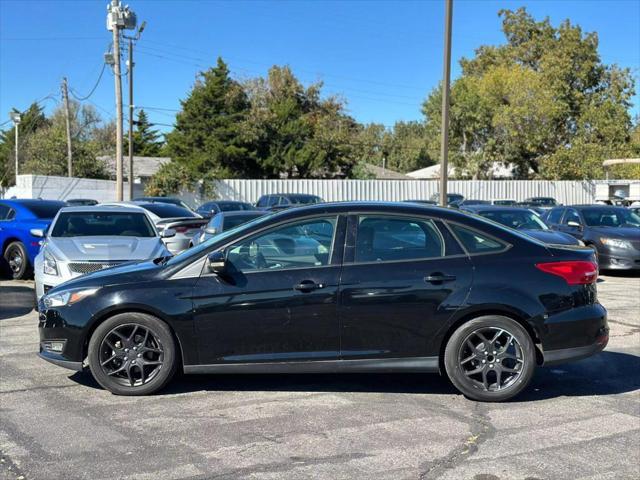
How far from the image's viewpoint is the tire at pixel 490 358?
17.3 ft

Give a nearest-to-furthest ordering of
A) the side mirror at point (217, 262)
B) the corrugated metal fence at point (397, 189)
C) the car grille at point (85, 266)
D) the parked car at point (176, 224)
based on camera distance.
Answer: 1. the side mirror at point (217, 262)
2. the car grille at point (85, 266)
3. the parked car at point (176, 224)
4. the corrugated metal fence at point (397, 189)

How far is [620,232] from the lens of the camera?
13.9 metres

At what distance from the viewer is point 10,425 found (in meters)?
4.73

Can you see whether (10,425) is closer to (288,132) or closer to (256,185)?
(256,185)

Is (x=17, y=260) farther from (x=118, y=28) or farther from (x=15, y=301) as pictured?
(x=118, y=28)

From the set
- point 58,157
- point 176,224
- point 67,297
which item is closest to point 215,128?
point 58,157

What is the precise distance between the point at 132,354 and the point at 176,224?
861 centimetres

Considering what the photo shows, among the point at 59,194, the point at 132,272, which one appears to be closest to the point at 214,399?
the point at 132,272

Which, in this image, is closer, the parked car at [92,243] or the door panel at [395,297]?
the door panel at [395,297]

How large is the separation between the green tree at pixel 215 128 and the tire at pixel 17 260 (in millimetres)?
31172

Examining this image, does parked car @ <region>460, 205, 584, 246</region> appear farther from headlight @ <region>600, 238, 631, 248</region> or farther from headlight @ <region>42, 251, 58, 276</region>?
headlight @ <region>42, 251, 58, 276</region>

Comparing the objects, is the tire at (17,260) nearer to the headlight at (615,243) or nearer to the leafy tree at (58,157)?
the headlight at (615,243)

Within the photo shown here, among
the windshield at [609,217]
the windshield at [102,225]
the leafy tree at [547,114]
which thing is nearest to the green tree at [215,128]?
the leafy tree at [547,114]

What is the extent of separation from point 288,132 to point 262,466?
141ft
